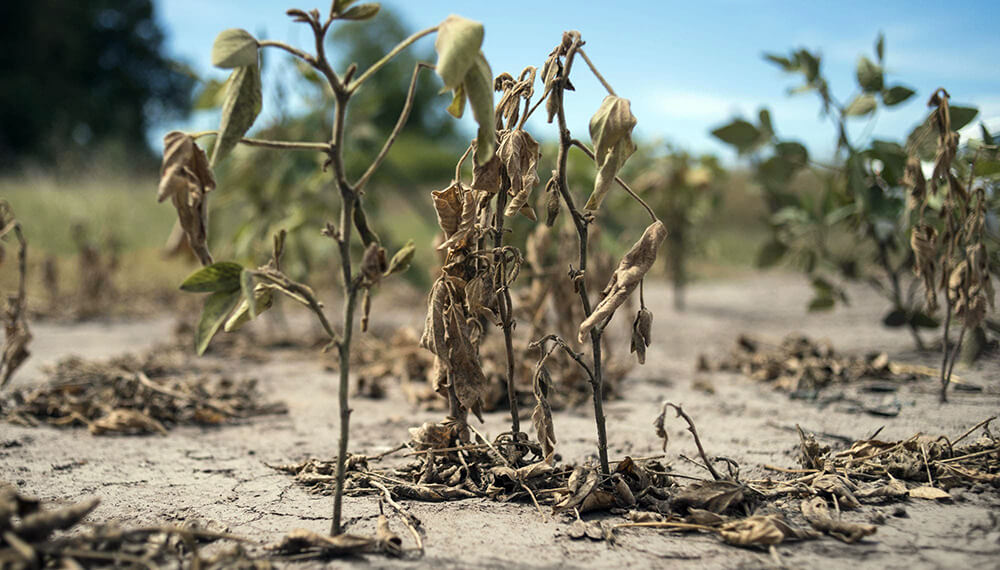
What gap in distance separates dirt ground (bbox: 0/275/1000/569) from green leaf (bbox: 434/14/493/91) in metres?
0.93

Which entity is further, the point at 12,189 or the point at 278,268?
the point at 12,189

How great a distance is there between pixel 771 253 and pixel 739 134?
0.82 meters

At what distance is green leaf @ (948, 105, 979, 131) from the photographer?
8.83 ft

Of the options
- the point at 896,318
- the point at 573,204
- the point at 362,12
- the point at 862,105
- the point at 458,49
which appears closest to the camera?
the point at 458,49

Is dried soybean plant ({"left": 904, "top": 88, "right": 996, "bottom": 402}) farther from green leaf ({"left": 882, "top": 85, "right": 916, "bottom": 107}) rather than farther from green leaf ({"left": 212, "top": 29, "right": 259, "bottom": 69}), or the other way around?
green leaf ({"left": 212, "top": 29, "right": 259, "bottom": 69})

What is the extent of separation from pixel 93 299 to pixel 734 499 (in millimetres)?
4981

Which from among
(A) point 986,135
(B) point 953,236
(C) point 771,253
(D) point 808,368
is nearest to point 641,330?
(B) point 953,236

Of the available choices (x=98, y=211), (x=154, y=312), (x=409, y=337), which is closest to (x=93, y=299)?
(x=154, y=312)

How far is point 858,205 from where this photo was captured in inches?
134

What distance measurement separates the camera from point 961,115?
8.96 ft

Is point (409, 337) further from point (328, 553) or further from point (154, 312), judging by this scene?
point (154, 312)

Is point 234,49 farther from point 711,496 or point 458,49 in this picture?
point 711,496

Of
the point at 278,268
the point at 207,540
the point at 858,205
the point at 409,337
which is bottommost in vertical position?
the point at 207,540

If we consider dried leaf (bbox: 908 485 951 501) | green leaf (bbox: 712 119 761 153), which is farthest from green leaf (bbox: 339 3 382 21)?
green leaf (bbox: 712 119 761 153)
